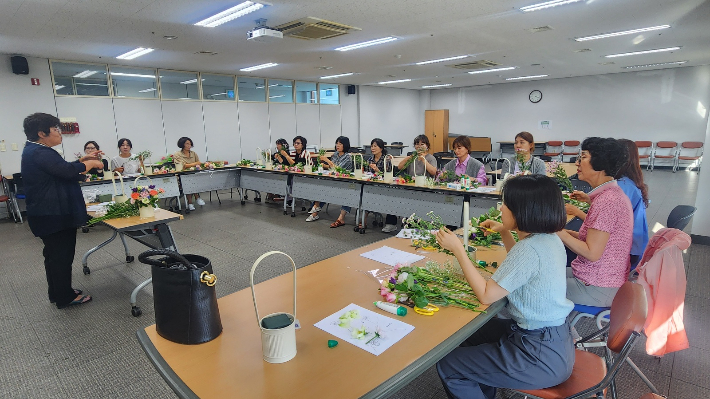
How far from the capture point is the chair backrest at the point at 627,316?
4.44ft

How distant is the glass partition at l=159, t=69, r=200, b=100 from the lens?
29.3 feet

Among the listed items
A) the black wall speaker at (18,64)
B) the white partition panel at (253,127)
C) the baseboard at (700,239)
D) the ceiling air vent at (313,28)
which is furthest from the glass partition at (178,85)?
the baseboard at (700,239)

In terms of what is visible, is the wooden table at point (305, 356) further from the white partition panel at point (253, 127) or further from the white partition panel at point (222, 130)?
the white partition panel at point (253, 127)

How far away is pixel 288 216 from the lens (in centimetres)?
658

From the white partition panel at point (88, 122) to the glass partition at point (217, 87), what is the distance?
2.28 m

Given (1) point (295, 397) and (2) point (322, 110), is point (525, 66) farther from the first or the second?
(1) point (295, 397)

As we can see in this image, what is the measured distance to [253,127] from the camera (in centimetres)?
1065

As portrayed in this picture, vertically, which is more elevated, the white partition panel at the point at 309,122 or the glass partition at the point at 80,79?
the glass partition at the point at 80,79

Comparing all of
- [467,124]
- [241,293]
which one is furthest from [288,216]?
[467,124]

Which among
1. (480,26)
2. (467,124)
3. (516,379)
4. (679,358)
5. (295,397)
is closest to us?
(295,397)

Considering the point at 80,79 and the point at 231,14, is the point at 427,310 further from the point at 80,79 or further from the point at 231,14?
the point at 80,79

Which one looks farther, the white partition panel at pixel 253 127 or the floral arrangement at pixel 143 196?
the white partition panel at pixel 253 127

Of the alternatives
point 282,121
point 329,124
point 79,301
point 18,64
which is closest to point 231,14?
point 79,301

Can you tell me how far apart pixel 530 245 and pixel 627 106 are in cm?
1340
